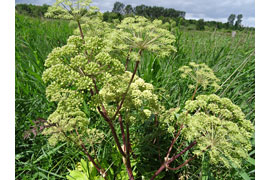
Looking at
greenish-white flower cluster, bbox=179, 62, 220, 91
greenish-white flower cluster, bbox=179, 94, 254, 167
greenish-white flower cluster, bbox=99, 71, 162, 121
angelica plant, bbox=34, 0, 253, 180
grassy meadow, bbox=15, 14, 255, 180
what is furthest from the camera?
grassy meadow, bbox=15, 14, 255, 180

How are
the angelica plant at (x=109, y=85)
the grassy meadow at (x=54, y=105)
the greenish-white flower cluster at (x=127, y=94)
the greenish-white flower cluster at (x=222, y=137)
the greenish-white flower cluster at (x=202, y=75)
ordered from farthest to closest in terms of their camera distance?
the grassy meadow at (x=54, y=105) → the greenish-white flower cluster at (x=202, y=75) → the greenish-white flower cluster at (x=127, y=94) → the greenish-white flower cluster at (x=222, y=137) → the angelica plant at (x=109, y=85)

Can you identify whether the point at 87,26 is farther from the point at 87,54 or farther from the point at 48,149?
the point at 48,149

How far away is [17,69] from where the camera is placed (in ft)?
13.6

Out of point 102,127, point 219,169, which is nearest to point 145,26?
point 102,127

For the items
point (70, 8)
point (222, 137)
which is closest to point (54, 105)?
point (70, 8)

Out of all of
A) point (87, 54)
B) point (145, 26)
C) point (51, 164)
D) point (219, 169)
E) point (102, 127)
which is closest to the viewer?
point (87, 54)

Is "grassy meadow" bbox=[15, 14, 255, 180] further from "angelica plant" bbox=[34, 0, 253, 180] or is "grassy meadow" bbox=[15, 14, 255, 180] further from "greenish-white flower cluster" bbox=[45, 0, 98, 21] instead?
"greenish-white flower cluster" bbox=[45, 0, 98, 21]

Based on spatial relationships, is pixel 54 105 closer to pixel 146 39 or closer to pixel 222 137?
pixel 146 39

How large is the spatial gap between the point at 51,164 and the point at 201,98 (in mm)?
2295

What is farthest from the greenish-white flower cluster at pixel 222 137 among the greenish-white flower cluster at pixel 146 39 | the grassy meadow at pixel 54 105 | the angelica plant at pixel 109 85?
the greenish-white flower cluster at pixel 146 39

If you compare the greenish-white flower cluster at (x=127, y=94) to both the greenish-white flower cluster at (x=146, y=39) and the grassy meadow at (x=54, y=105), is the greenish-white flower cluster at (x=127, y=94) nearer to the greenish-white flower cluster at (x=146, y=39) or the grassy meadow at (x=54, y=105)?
the greenish-white flower cluster at (x=146, y=39)

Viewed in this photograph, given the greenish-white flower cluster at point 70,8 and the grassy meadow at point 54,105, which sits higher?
the greenish-white flower cluster at point 70,8

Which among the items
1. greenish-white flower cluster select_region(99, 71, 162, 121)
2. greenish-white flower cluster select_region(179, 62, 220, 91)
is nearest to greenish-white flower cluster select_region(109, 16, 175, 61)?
greenish-white flower cluster select_region(99, 71, 162, 121)

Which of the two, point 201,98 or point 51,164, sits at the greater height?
point 201,98
